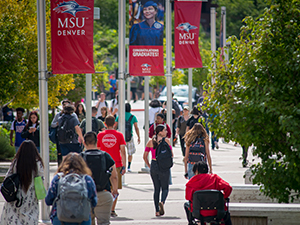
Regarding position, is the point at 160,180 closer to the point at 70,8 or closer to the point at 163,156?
the point at 163,156

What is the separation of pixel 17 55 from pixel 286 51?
30.5 feet

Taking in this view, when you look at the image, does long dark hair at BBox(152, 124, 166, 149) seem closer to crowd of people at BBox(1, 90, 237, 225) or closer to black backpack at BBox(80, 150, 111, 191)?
crowd of people at BBox(1, 90, 237, 225)

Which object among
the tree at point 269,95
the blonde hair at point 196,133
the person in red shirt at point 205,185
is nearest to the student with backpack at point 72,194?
the tree at point 269,95

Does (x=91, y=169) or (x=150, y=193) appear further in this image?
(x=150, y=193)

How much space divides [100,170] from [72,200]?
71.9 inches

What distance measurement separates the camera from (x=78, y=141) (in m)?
12.8

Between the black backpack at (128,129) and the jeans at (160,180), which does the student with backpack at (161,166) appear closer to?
the jeans at (160,180)

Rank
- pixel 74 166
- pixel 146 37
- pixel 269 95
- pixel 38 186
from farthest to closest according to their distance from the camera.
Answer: pixel 146 37, pixel 38 186, pixel 269 95, pixel 74 166

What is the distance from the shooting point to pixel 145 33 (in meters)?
13.7

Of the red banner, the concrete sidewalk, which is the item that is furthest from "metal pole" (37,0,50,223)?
the red banner

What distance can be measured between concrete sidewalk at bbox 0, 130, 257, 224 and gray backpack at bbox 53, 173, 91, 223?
3371 mm

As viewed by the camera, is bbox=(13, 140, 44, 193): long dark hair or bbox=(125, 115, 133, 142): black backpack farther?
bbox=(125, 115, 133, 142): black backpack

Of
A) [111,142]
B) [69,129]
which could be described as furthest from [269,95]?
[69,129]

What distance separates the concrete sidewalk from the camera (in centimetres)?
911
